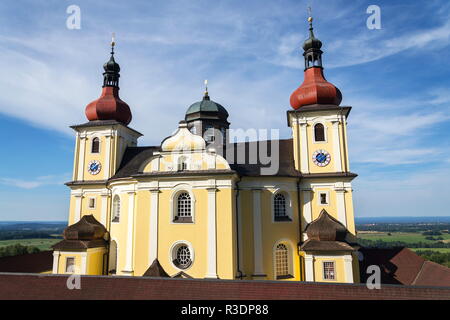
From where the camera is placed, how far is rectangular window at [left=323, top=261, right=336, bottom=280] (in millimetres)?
17406

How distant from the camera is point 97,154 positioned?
78.4 feet

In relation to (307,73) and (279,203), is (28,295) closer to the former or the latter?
(279,203)

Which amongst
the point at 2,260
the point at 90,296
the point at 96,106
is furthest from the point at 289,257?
the point at 2,260

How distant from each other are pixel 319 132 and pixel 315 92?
115 inches

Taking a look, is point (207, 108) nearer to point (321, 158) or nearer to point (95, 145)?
point (95, 145)

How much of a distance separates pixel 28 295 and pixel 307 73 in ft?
70.6

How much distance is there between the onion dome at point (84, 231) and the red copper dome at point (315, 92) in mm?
17019

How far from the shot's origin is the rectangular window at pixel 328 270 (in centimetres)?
1741

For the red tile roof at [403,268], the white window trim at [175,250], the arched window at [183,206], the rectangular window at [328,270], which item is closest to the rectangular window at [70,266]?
the white window trim at [175,250]

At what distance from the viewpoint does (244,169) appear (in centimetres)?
2009

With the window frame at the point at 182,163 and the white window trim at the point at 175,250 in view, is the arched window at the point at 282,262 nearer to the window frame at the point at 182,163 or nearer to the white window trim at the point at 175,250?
the white window trim at the point at 175,250

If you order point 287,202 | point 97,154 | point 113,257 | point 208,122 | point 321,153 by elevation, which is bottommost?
point 113,257

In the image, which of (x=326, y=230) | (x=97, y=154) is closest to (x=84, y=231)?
(x=97, y=154)
